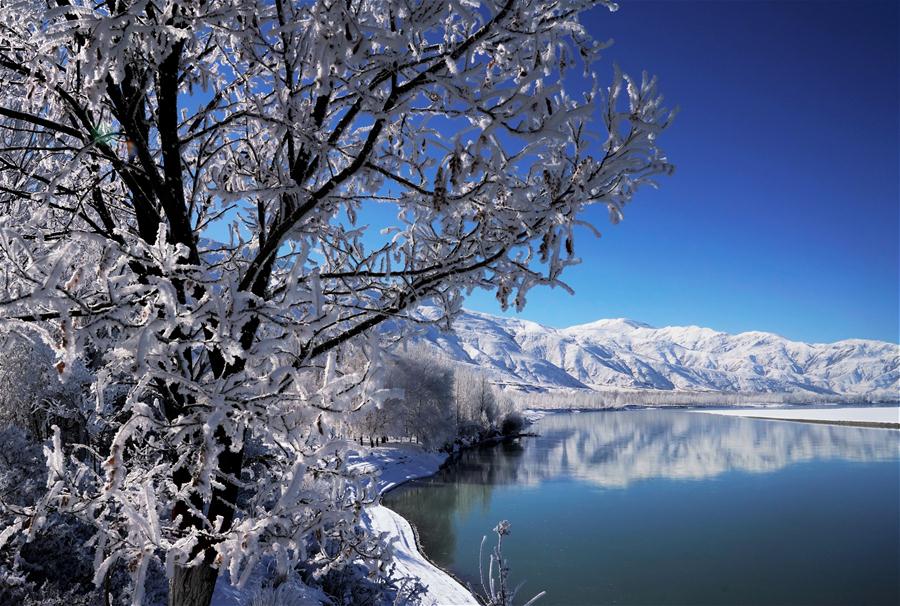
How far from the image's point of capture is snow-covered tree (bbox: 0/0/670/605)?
197 cm

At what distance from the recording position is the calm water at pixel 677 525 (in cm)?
1728

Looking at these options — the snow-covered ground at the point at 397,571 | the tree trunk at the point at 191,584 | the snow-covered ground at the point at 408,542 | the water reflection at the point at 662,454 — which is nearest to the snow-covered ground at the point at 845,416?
the water reflection at the point at 662,454

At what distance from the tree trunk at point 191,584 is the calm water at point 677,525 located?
15.2 meters

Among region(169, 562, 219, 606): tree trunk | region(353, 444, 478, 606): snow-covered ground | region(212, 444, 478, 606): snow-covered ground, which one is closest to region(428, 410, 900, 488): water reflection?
region(353, 444, 478, 606): snow-covered ground

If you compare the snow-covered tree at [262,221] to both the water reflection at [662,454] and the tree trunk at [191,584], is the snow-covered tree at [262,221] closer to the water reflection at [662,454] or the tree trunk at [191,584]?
the tree trunk at [191,584]

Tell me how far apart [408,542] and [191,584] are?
1799 centimetres

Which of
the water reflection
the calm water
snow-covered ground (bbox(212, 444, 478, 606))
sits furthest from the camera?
the water reflection

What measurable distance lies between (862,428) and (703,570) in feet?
238

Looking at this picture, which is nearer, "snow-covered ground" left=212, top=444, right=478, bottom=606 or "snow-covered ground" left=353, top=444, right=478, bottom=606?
"snow-covered ground" left=212, top=444, right=478, bottom=606

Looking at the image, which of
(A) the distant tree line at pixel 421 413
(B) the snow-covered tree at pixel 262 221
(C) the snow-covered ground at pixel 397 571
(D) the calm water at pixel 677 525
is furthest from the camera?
(A) the distant tree line at pixel 421 413

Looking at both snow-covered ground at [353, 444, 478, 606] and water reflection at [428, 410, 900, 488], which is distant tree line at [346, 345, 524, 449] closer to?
water reflection at [428, 410, 900, 488]

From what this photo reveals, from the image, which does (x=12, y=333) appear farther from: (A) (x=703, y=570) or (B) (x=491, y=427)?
(B) (x=491, y=427)

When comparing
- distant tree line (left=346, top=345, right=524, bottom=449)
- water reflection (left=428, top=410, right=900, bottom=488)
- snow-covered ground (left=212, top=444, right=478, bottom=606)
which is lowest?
water reflection (left=428, top=410, right=900, bottom=488)

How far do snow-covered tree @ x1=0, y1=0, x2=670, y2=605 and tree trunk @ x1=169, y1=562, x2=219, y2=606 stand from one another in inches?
0.4
